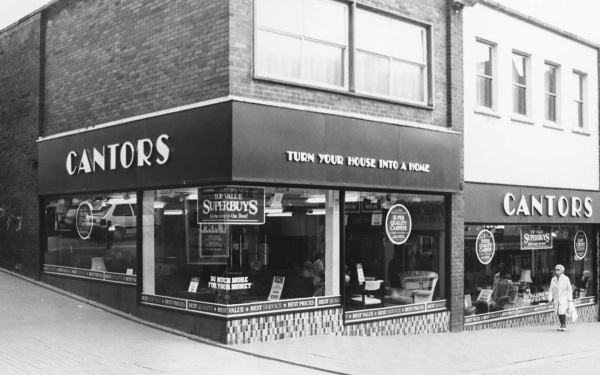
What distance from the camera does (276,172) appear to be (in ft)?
37.1

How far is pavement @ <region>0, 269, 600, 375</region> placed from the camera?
372 inches

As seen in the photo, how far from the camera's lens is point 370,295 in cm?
1339

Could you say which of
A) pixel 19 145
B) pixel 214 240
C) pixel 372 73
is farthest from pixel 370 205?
pixel 19 145

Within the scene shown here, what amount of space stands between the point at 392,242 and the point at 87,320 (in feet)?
19.9

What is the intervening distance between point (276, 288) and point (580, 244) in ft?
38.4

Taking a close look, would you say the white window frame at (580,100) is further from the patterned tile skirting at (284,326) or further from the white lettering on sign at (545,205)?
the patterned tile skirting at (284,326)

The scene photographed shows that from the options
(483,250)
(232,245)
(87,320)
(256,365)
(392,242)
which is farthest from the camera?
(483,250)

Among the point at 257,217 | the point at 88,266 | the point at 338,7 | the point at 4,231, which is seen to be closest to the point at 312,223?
the point at 257,217

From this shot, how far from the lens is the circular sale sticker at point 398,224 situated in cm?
1387

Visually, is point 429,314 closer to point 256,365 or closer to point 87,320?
point 256,365

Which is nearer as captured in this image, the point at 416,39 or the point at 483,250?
the point at 416,39

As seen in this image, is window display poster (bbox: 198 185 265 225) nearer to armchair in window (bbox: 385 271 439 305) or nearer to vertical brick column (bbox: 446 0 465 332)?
armchair in window (bbox: 385 271 439 305)

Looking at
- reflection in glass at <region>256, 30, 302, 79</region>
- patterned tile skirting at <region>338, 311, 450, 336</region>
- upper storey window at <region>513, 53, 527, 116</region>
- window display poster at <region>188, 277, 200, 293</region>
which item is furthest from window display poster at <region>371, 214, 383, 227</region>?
upper storey window at <region>513, 53, 527, 116</region>

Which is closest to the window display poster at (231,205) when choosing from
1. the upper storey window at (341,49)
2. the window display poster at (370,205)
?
the upper storey window at (341,49)
